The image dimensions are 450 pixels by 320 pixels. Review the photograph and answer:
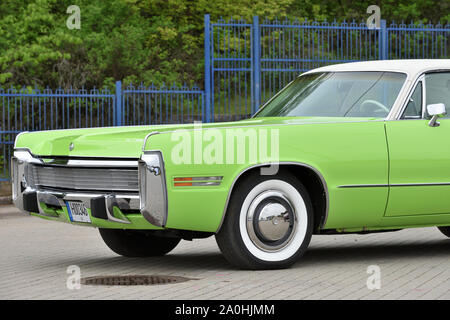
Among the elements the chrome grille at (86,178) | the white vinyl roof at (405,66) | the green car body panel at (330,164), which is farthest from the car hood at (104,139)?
the white vinyl roof at (405,66)

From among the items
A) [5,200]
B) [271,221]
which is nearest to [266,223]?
[271,221]

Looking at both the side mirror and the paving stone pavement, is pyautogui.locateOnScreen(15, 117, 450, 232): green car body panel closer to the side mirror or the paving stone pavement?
the side mirror

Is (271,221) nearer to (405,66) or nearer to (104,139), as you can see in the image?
(104,139)

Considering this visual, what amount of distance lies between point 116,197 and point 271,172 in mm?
1263

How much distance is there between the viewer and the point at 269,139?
8227 mm

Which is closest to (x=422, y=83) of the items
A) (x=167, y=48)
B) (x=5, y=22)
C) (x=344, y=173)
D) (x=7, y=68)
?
(x=344, y=173)

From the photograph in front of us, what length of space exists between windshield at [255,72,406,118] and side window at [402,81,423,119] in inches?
5.5

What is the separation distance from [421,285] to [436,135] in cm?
184

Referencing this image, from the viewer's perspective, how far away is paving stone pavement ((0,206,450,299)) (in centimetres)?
726

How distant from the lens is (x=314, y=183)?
8.72 meters

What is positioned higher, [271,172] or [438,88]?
[438,88]

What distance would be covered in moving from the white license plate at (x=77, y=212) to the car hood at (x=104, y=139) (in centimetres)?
40

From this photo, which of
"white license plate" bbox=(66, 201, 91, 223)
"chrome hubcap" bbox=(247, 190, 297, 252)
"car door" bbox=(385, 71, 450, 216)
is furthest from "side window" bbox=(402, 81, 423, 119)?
"white license plate" bbox=(66, 201, 91, 223)

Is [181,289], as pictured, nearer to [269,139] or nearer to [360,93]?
[269,139]
